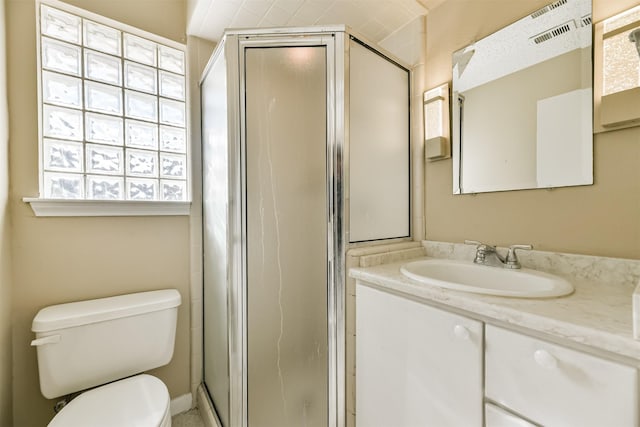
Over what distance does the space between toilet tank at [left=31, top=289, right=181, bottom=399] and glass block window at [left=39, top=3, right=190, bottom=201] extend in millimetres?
541

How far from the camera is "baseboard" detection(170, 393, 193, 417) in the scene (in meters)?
1.50

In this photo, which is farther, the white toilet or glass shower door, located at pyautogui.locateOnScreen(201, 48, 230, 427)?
glass shower door, located at pyautogui.locateOnScreen(201, 48, 230, 427)

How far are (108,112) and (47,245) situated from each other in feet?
2.32

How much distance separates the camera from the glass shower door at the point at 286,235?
114 centimetres

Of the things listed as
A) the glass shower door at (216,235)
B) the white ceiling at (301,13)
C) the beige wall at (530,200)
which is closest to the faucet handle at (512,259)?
the beige wall at (530,200)

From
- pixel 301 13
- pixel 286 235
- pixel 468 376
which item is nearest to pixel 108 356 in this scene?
pixel 286 235

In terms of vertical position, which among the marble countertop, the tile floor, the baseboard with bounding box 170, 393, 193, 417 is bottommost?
the tile floor

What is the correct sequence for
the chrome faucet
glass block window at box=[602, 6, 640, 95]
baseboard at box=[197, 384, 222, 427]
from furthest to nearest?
baseboard at box=[197, 384, 222, 427]
the chrome faucet
glass block window at box=[602, 6, 640, 95]

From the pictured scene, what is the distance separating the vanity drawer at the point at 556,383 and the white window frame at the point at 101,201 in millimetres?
1551

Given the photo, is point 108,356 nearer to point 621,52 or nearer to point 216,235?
point 216,235

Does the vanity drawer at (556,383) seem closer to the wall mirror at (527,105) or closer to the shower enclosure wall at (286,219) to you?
the shower enclosure wall at (286,219)

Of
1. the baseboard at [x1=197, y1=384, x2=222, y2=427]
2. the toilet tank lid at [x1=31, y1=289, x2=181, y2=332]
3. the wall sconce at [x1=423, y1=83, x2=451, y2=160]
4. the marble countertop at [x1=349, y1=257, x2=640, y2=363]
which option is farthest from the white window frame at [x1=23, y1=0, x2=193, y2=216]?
the wall sconce at [x1=423, y1=83, x2=451, y2=160]

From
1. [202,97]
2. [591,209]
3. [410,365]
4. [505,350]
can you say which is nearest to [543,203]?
[591,209]

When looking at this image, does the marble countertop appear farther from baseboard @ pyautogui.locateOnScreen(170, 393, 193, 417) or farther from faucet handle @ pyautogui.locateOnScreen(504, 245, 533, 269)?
baseboard @ pyautogui.locateOnScreen(170, 393, 193, 417)
